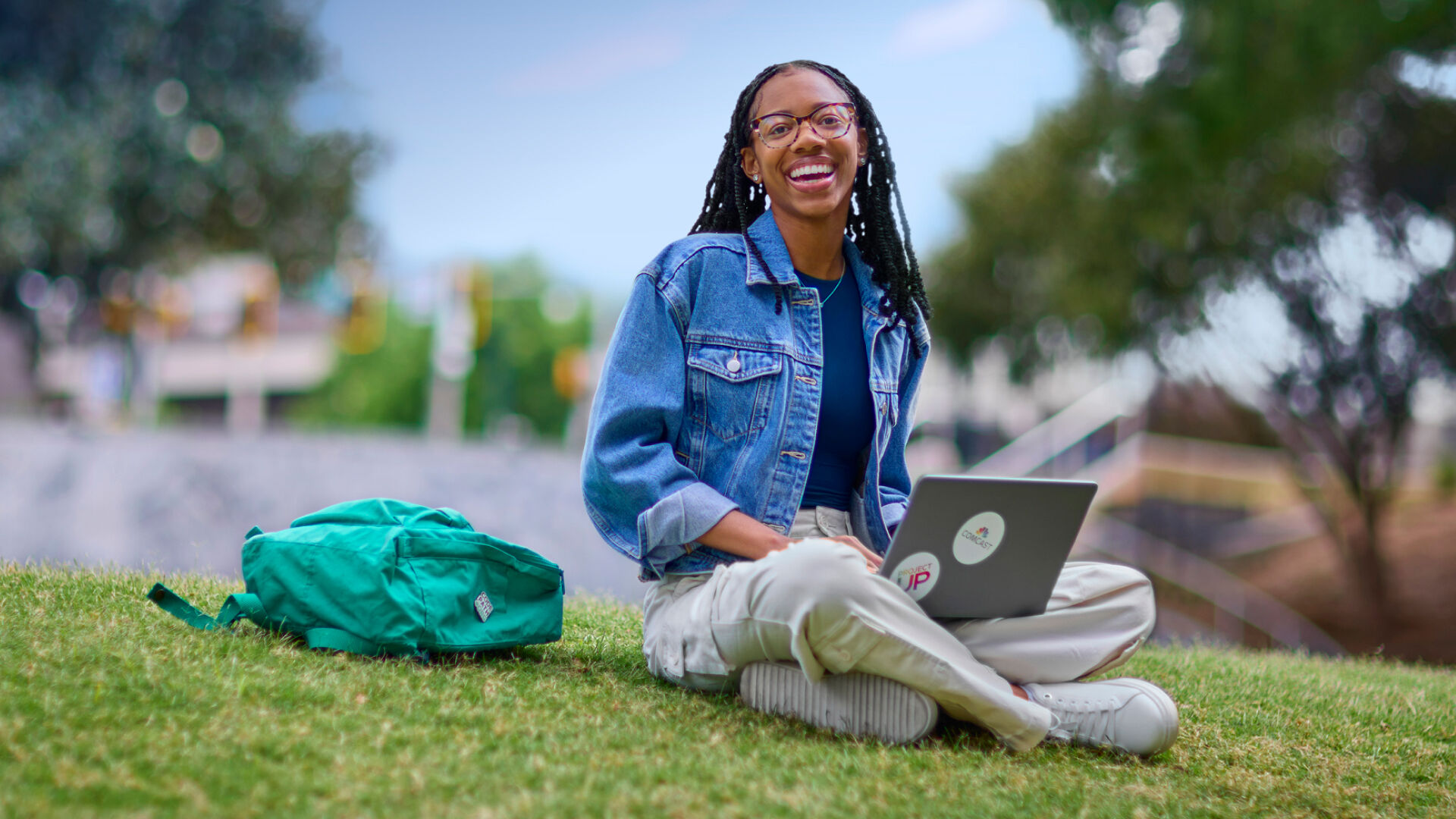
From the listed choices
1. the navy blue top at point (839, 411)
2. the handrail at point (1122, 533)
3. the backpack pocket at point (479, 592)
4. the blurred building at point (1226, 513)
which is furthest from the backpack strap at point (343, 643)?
the handrail at point (1122, 533)

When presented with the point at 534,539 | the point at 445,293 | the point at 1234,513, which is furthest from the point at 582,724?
the point at 445,293

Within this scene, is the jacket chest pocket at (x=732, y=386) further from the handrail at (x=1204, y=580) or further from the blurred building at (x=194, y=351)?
the blurred building at (x=194, y=351)

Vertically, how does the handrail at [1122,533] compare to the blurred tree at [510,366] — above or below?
above

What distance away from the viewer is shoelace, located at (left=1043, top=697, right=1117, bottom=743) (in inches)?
119

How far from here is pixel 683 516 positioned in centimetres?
300

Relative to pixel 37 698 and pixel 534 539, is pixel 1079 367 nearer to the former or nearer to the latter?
pixel 534 539

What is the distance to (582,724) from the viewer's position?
273cm

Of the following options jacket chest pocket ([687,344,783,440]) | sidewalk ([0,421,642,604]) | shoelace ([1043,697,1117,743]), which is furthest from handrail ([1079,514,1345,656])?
jacket chest pocket ([687,344,783,440])

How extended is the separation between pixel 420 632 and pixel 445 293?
26.0 meters

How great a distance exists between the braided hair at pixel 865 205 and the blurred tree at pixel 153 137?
47.9 ft

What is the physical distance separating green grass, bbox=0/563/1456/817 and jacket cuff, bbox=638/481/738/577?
43cm

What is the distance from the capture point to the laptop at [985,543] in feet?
8.91

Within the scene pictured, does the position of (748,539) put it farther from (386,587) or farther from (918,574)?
(386,587)

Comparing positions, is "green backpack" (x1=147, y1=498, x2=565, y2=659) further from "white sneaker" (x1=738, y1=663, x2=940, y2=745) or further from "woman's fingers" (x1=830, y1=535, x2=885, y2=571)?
"woman's fingers" (x1=830, y1=535, x2=885, y2=571)
